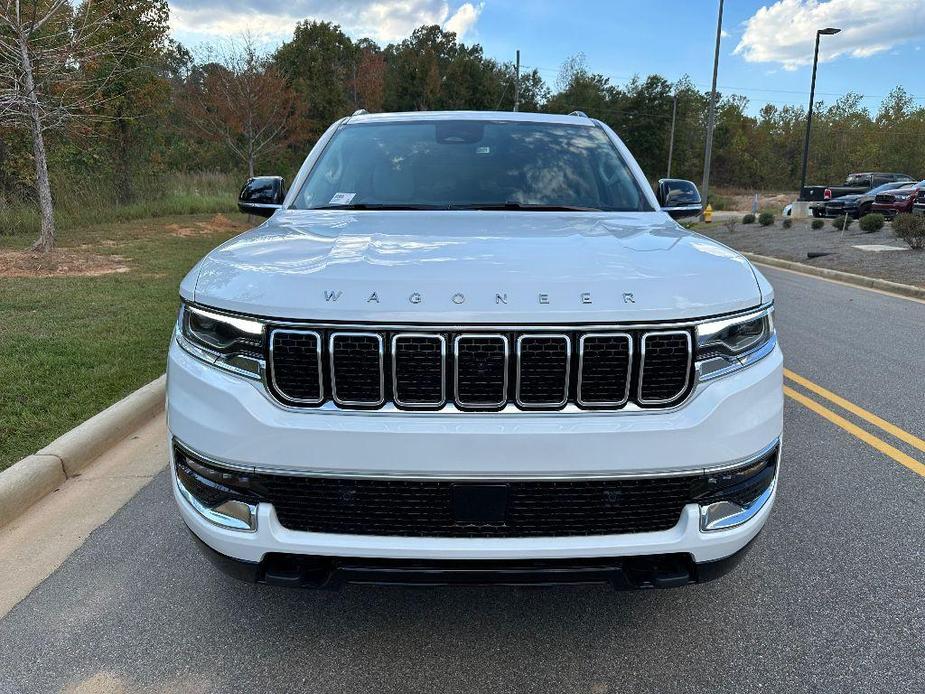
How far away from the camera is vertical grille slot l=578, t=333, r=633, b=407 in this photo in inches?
77.9

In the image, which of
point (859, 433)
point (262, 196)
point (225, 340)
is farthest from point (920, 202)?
point (225, 340)

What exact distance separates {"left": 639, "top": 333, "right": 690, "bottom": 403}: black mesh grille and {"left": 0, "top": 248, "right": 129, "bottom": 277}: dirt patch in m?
9.58

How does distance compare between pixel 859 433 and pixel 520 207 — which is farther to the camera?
pixel 859 433

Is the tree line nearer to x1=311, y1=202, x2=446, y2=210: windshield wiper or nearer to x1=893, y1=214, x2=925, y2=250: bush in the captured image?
x1=311, y1=202, x2=446, y2=210: windshield wiper

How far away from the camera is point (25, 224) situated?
13969 millimetres

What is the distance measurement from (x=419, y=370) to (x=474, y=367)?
0.53 ft

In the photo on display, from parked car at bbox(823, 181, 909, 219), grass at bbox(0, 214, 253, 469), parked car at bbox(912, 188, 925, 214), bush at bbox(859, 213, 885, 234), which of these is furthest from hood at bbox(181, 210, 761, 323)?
parked car at bbox(823, 181, 909, 219)

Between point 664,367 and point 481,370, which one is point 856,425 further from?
point 481,370

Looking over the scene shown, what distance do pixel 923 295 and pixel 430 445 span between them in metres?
11.8

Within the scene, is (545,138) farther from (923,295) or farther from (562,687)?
(923,295)

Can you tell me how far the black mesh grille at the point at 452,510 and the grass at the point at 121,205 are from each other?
46.7 feet

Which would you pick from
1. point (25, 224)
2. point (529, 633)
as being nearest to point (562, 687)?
point (529, 633)

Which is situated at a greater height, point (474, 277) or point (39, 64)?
point (39, 64)

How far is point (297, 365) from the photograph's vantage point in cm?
201
